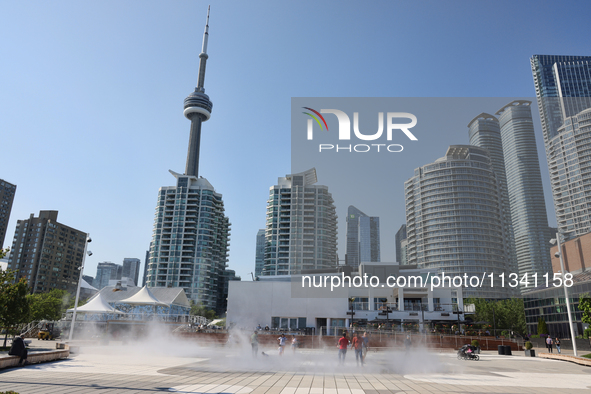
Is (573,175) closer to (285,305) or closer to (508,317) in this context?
(508,317)

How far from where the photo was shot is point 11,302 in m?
21.7

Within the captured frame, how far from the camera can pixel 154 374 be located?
14477mm

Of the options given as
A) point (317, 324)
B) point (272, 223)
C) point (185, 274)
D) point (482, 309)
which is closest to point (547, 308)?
point (482, 309)

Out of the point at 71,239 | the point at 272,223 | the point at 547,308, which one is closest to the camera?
the point at 547,308

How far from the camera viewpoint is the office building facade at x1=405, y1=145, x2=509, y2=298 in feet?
430

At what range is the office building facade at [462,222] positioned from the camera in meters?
131

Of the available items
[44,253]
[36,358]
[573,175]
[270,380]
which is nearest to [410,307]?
[270,380]

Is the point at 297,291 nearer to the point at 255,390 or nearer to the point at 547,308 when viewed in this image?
the point at 547,308

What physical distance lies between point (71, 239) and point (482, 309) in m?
153

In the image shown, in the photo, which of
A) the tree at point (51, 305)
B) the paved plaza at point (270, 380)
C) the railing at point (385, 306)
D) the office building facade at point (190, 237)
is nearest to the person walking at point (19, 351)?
the paved plaza at point (270, 380)

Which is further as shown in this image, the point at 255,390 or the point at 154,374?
the point at 154,374

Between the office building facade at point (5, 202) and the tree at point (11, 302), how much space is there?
167 metres

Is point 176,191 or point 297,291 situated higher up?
point 176,191

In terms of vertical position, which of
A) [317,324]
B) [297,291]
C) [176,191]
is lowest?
[317,324]
